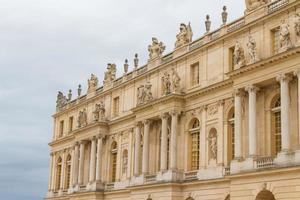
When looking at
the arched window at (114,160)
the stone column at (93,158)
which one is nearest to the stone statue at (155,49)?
the arched window at (114,160)

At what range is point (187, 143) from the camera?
3800cm

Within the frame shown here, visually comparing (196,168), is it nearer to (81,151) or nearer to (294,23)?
(294,23)

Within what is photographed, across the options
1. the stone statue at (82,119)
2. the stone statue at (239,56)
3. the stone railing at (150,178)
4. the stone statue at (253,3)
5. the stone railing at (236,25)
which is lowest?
the stone railing at (150,178)

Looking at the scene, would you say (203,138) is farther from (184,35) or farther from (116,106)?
(116,106)

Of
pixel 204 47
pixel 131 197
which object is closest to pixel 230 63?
pixel 204 47

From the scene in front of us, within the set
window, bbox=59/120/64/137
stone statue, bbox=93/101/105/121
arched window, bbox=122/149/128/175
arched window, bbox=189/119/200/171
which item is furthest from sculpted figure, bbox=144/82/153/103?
window, bbox=59/120/64/137

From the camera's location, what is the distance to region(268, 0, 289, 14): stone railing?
102ft

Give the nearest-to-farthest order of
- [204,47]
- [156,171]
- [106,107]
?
[204,47], [156,171], [106,107]

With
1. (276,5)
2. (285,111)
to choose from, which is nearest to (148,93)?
(276,5)

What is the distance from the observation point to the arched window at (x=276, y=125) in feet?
101

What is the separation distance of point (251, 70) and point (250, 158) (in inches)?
188

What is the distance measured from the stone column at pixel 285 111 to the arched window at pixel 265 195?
8.11ft

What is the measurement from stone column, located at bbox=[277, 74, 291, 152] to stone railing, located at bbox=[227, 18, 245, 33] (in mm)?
5696

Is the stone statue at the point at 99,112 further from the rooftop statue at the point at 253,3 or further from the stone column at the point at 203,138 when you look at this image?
the rooftop statue at the point at 253,3
